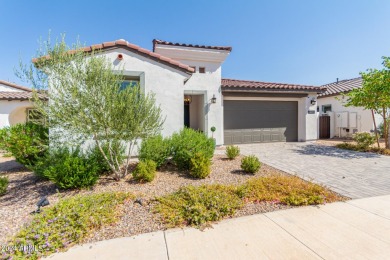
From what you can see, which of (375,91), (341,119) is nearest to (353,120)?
(341,119)

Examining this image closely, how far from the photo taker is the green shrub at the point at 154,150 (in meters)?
5.57

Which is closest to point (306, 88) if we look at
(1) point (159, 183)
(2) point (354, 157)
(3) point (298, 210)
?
(2) point (354, 157)

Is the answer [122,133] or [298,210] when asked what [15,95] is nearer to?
[122,133]

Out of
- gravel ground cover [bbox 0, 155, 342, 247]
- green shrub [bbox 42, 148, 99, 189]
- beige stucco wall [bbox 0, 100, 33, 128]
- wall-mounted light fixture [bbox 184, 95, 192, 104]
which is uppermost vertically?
wall-mounted light fixture [bbox 184, 95, 192, 104]

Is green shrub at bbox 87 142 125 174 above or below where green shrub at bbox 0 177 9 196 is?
above

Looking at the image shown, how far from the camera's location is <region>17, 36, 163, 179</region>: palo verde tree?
4141 mm

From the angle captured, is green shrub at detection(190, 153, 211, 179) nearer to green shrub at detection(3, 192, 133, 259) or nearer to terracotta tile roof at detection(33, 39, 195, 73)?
green shrub at detection(3, 192, 133, 259)

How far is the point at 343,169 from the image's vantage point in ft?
20.5

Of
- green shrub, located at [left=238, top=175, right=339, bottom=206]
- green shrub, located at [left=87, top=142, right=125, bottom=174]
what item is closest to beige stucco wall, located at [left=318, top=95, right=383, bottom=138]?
green shrub, located at [left=238, top=175, right=339, bottom=206]

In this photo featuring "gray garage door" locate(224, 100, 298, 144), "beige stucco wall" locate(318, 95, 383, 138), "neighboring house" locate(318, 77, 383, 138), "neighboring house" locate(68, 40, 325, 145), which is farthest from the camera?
"neighboring house" locate(318, 77, 383, 138)

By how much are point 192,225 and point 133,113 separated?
288 cm

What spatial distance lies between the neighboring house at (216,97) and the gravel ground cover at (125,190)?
8.87 ft

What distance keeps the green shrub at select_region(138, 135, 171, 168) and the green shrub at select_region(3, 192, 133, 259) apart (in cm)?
199

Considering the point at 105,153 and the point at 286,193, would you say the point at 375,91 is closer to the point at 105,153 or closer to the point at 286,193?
the point at 286,193
